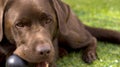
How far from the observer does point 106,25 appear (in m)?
6.84

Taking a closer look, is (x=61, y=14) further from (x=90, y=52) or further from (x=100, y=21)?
(x=100, y=21)

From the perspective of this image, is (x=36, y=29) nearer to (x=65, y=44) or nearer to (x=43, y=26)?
(x=43, y=26)

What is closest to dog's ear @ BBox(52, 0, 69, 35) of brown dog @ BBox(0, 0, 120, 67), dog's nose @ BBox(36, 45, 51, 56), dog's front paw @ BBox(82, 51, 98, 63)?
brown dog @ BBox(0, 0, 120, 67)

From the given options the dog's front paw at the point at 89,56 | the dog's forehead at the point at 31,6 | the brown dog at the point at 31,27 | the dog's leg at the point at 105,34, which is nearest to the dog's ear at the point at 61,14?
the brown dog at the point at 31,27

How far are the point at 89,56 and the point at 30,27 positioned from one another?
4.27 feet

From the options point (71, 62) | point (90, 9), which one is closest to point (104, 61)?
point (71, 62)

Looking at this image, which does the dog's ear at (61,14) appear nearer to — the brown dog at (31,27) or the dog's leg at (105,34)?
the brown dog at (31,27)

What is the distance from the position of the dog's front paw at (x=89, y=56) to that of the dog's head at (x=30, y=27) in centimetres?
93

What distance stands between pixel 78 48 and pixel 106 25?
4.99 ft

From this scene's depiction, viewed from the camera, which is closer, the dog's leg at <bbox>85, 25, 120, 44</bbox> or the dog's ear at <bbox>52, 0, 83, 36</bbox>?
the dog's ear at <bbox>52, 0, 83, 36</bbox>

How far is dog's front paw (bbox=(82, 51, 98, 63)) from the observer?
5.14m

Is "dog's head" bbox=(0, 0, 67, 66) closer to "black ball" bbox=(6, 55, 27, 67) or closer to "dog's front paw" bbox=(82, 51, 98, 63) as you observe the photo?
"black ball" bbox=(6, 55, 27, 67)

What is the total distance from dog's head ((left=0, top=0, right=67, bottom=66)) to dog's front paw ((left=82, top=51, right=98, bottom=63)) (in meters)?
0.93

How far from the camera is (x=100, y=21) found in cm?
710
